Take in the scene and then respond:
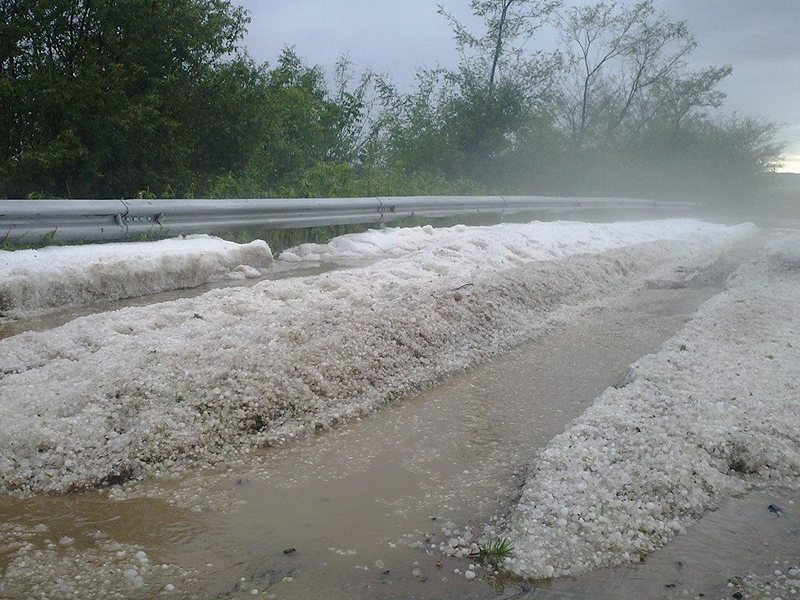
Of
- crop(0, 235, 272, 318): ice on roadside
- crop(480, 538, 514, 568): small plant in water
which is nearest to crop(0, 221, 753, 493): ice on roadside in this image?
crop(0, 235, 272, 318): ice on roadside

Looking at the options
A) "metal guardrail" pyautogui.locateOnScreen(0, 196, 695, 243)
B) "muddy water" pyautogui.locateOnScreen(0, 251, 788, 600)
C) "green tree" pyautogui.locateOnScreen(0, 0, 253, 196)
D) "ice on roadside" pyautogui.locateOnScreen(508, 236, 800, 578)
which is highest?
"green tree" pyautogui.locateOnScreen(0, 0, 253, 196)

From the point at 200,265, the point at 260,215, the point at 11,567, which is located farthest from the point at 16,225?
the point at 11,567

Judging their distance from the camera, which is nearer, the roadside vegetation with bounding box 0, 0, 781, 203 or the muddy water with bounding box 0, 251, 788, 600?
the muddy water with bounding box 0, 251, 788, 600

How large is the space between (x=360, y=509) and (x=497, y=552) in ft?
1.98

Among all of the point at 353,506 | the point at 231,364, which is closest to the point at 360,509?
the point at 353,506

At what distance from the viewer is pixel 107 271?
5809 mm

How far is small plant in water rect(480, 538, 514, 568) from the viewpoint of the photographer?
2.16 meters

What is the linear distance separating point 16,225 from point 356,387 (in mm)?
4088

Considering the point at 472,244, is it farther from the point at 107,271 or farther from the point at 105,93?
the point at 105,93

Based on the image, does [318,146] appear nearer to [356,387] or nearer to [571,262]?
[571,262]

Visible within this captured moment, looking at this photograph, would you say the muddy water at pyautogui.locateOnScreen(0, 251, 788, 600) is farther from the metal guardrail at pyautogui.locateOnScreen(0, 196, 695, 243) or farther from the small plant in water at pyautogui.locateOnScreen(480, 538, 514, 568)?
the metal guardrail at pyautogui.locateOnScreen(0, 196, 695, 243)

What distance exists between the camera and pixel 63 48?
10008 mm

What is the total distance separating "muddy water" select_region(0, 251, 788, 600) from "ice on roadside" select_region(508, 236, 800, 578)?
14 cm

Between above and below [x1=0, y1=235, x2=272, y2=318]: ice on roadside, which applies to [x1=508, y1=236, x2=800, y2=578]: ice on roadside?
below
